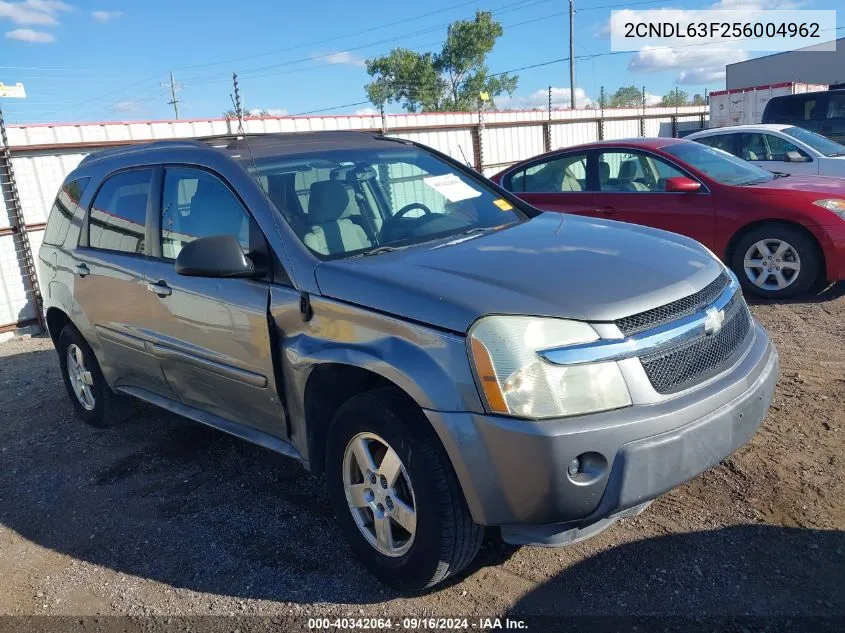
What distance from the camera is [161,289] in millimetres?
3779

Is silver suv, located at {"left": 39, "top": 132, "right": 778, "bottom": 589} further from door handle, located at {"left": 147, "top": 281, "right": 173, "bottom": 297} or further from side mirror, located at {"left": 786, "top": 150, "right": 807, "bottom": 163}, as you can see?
side mirror, located at {"left": 786, "top": 150, "right": 807, "bottom": 163}

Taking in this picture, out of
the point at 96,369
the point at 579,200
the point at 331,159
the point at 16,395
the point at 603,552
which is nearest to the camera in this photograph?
the point at 603,552

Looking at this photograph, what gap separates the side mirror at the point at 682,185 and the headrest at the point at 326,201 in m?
4.47

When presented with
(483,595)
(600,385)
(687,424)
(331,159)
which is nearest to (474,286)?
(600,385)

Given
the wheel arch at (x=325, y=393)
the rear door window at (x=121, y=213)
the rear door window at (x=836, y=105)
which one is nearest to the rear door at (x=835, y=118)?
the rear door window at (x=836, y=105)

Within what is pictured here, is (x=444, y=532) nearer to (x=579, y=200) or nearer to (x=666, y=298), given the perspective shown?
(x=666, y=298)

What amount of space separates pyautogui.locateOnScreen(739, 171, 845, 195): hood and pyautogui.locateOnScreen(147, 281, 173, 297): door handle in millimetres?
5464

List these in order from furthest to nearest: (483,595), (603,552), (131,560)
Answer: (131,560)
(603,552)
(483,595)

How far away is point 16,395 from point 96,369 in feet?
6.30

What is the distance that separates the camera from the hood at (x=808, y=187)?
648 centimetres

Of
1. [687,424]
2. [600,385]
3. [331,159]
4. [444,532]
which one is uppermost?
[331,159]

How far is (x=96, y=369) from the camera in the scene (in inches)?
192

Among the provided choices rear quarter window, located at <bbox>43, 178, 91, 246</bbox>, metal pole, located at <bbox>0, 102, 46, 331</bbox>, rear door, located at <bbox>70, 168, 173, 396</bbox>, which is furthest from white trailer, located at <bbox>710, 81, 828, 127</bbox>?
rear door, located at <bbox>70, 168, 173, 396</bbox>

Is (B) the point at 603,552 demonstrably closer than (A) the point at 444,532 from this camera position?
No
